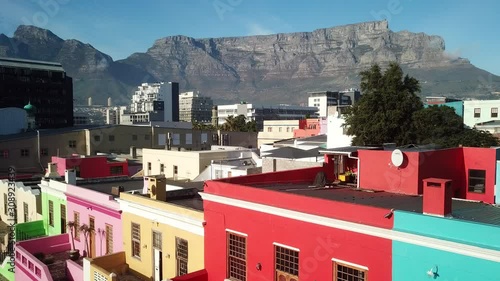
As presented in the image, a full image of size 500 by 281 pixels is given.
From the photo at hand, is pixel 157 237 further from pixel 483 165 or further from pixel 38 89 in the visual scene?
pixel 38 89

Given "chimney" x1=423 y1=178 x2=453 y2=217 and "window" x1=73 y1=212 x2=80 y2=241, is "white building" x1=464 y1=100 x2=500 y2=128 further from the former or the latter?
"chimney" x1=423 y1=178 x2=453 y2=217

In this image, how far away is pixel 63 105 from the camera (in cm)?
15125

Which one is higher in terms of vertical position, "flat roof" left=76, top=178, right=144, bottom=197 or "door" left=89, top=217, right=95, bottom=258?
"flat roof" left=76, top=178, right=144, bottom=197

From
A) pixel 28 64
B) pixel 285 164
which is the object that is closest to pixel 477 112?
pixel 285 164

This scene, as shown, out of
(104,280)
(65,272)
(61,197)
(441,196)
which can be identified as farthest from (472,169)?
(61,197)

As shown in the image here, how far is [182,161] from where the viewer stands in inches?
1661

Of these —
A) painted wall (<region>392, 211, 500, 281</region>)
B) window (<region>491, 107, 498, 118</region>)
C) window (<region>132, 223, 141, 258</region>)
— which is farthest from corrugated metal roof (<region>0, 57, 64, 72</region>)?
painted wall (<region>392, 211, 500, 281</region>)

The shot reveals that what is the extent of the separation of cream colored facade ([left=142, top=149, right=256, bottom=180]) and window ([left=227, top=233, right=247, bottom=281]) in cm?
2579

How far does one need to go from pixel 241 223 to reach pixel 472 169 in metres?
10.1

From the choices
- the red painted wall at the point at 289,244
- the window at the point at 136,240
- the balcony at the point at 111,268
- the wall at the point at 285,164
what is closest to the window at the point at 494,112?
the wall at the point at 285,164

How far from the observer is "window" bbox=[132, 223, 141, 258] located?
19312 mm

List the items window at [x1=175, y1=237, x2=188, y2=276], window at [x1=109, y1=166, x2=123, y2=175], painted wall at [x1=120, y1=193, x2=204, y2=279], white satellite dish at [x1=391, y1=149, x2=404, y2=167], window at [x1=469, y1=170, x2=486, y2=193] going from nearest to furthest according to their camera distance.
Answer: white satellite dish at [x1=391, y1=149, x2=404, y2=167]
painted wall at [x1=120, y1=193, x2=204, y2=279]
window at [x1=175, y1=237, x2=188, y2=276]
window at [x1=469, y1=170, x2=486, y2=193]
window at [x1=109, y1=166, x2=123, y2=175]

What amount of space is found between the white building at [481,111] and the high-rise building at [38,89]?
4638 inches

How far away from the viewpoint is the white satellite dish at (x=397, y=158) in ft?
50.4
